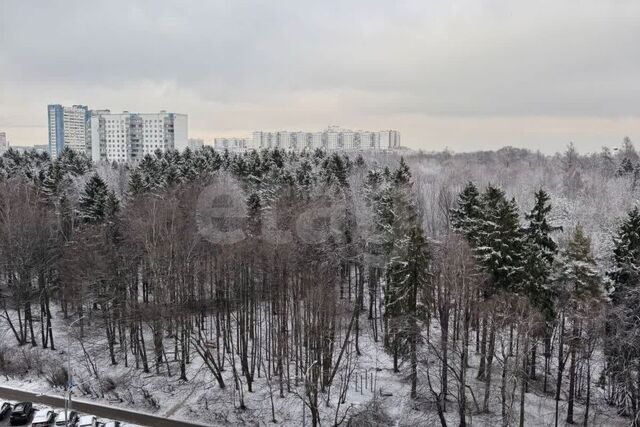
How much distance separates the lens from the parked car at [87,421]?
2413cm

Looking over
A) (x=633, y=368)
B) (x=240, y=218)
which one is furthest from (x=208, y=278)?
(x=633, y=368)

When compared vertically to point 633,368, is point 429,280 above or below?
above

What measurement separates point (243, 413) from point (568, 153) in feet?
253

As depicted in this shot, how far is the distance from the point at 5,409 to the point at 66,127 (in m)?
160

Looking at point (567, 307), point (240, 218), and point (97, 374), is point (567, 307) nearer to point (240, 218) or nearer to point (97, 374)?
point (240, 218)

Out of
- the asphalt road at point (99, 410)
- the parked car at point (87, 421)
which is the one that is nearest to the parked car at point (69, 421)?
the parked car at point (87, 421)

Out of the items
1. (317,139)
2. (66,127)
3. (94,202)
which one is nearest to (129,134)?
(66,127)

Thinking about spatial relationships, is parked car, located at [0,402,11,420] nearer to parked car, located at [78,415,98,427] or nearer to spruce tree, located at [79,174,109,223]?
parked car, located at [78,415,98,427]

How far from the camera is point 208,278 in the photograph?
35.2m

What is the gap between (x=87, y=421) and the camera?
80.0 feet

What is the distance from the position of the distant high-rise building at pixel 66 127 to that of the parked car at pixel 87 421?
150 m

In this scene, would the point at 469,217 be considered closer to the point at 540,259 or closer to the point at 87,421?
the point at 540,259

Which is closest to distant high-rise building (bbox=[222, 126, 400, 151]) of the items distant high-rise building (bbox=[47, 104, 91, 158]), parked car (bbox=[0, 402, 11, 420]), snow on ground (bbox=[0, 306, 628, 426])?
distant high-rise building (bbox=[47, 104, 91, 158])

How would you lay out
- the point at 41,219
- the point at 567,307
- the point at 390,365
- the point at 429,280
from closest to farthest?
the point at 567,307, the point at 429,280, the point at 390,365, the point at 41,219
